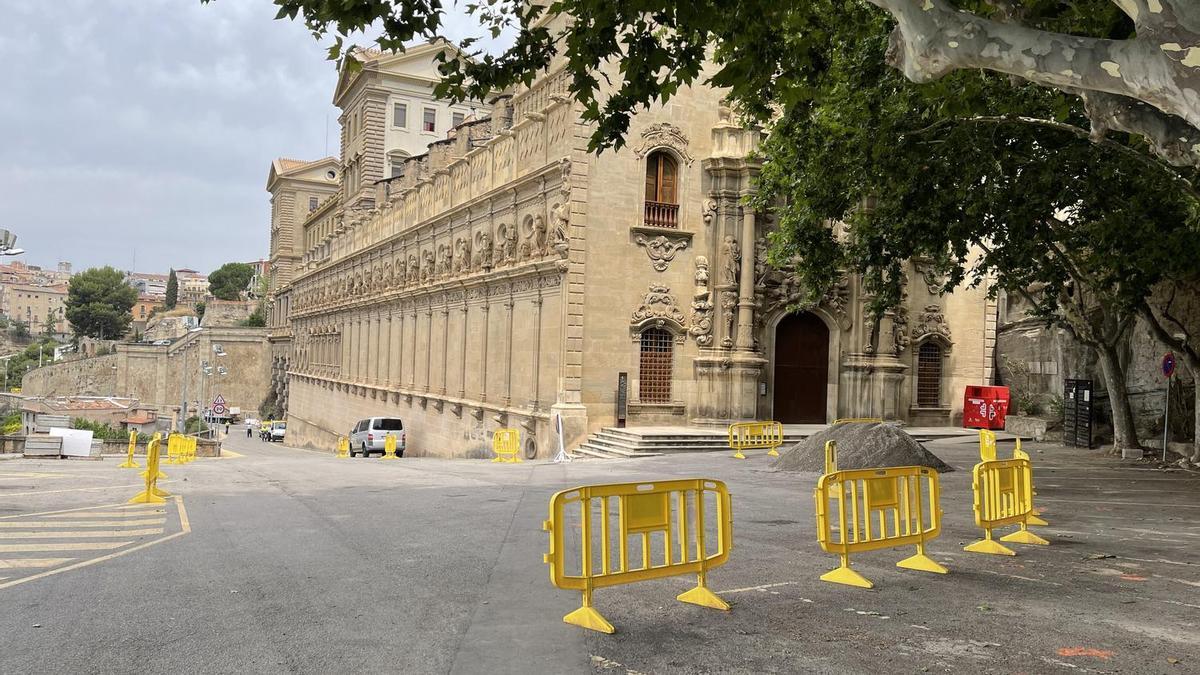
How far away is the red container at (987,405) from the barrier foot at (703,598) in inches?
1083

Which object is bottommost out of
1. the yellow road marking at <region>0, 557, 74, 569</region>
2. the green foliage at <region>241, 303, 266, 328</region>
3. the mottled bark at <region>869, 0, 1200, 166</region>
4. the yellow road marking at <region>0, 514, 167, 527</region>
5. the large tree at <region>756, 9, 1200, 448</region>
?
the yellow road marking at <region>0, 514, 167, 527</region>

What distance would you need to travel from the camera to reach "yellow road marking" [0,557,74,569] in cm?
834

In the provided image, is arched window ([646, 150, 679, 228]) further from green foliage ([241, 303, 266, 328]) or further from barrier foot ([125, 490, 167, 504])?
green foliage ([241, 303, 266, 328])

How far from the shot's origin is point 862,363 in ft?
96.8

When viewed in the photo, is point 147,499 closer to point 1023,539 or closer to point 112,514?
point 112,514

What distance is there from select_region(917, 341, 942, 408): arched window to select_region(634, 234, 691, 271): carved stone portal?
1074 cm

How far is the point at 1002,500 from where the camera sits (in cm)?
934

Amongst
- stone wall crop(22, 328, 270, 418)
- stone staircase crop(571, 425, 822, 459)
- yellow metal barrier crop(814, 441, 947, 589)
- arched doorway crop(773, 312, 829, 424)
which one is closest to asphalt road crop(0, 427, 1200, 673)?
yellow metal barrier crop(814, 441, 947, 589)

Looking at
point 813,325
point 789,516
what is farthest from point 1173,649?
point 813,325

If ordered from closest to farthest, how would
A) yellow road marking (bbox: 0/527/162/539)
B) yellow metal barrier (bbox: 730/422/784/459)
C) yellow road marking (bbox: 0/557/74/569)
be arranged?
yellow road marking (bbox: 0/557/74/569) < yellow road marking (bbox: 0/527/162/539) < yellow metal barrier (bbox: 730/422/784/459)

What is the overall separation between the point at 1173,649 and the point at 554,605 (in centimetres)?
426

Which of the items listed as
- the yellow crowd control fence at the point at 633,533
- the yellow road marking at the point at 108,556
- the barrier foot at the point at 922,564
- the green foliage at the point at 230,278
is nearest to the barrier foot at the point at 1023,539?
the barrier foot at the point at 922,564

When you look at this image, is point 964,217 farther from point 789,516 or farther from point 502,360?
point 502,360

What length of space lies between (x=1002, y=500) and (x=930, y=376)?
23.9 m
